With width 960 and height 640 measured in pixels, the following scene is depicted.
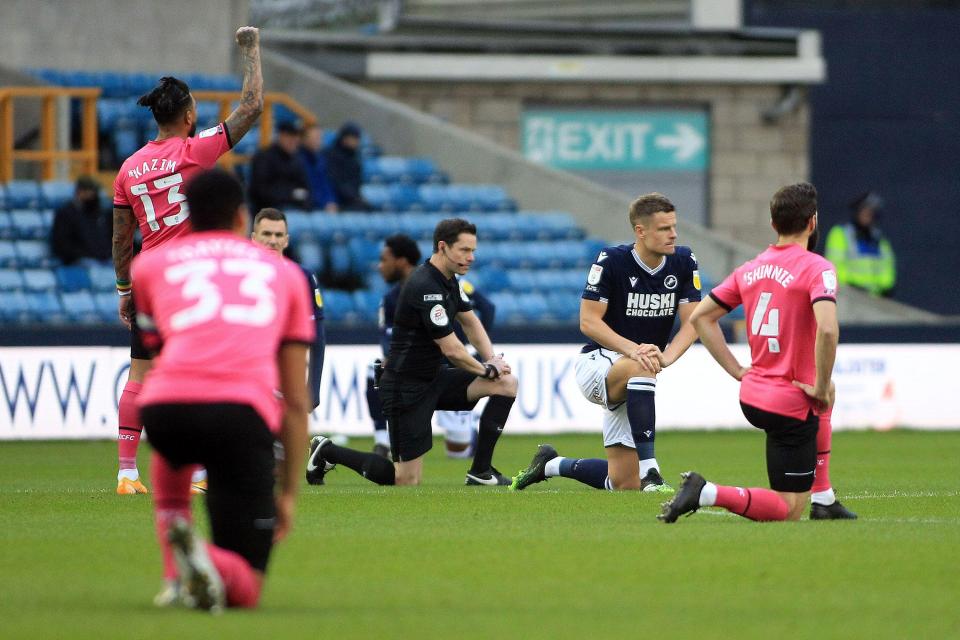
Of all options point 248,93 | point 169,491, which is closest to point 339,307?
point 248,93

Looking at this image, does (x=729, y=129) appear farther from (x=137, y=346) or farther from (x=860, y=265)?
(x=137, y=346)

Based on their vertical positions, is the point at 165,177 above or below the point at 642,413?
above

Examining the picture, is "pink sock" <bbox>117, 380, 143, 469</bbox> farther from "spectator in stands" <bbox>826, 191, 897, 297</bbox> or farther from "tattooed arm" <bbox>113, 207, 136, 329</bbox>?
"spectator in stands" <bbox>826, 191, 897, 297</bbox>

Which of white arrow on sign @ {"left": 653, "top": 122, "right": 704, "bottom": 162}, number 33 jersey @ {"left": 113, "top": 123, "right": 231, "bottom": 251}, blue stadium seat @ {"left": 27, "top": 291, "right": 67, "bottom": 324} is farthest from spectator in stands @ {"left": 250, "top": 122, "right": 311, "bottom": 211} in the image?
number 33 jersey @ {"left": 113, "top": 123, "right": 231, "bottom": 251}

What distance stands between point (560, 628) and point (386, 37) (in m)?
21.0

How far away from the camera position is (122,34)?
81.0ft

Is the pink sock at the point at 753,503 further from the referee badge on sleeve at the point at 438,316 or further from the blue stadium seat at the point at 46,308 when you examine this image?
the blue stadium seat at the point at 46,308

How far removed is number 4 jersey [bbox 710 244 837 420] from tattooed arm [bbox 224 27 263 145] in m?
2.81

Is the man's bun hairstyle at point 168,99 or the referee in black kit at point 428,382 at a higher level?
the man's bun hairstyle at point 168,99

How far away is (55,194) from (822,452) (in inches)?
542

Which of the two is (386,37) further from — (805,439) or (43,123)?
(805,439)

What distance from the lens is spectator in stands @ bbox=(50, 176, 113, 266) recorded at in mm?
19578

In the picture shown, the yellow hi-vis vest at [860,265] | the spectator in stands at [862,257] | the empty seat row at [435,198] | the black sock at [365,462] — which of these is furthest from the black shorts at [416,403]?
the yellow hi-vis vest at [860,265]

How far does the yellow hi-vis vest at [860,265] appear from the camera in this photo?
23.8 m
